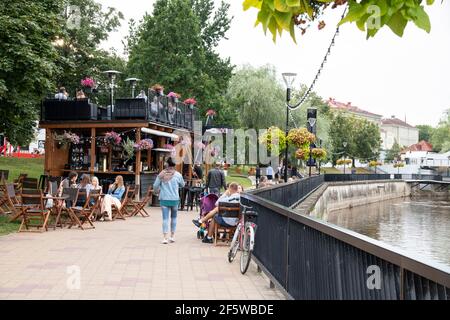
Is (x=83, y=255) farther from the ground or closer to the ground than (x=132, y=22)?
closer to the ground

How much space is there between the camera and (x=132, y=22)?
48.3 meters

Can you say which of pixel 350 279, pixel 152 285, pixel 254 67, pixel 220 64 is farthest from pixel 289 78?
pixel 254 67

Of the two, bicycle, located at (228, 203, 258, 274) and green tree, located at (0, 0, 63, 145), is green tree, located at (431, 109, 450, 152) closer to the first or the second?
green tree, located at (0, 0, 63, 145)

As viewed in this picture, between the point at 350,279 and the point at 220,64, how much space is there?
4315cm

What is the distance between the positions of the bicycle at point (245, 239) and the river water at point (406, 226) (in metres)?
13.2

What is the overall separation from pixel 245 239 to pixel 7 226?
6910 millimetres

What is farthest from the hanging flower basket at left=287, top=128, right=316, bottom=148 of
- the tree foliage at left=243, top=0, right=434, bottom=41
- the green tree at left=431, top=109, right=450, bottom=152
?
the green tree at left=431, top=109, right=450, bottom=152

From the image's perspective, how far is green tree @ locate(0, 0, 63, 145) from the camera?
17.6 meters

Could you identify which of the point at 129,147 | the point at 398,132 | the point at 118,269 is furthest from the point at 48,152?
the point at 398,132

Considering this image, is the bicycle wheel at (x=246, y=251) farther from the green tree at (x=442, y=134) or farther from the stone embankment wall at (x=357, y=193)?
the green tree at (x=442, y=134)

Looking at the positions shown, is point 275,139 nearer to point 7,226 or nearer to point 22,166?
point 22,166

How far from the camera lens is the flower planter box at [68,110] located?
22.3 meters

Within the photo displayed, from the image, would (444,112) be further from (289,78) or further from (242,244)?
(242,244)
